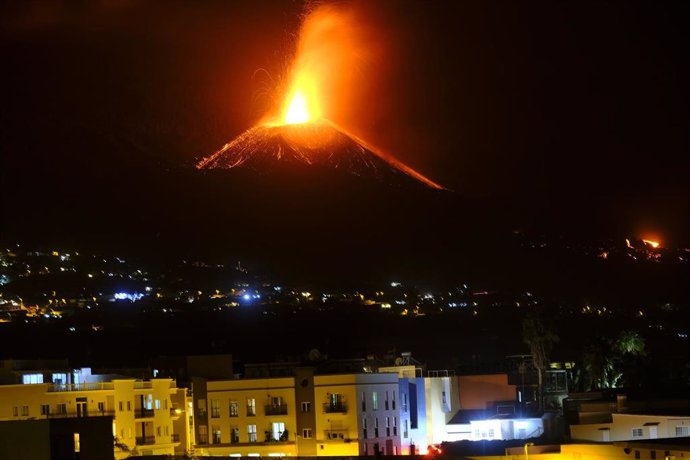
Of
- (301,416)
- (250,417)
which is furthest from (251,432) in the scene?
(301,416)

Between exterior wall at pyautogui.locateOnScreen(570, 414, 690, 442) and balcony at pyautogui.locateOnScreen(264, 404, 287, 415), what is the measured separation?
12060 millimetres

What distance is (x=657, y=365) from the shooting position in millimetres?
50906

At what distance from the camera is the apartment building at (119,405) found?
43844 mm

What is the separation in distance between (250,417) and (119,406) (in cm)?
487

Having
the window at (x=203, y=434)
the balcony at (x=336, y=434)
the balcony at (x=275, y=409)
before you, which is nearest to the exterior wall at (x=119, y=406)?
the window at (x=203, y=434)

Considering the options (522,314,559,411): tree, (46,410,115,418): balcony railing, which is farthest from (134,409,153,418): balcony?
(522,314,559,411): tree

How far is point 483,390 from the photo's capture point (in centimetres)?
5075

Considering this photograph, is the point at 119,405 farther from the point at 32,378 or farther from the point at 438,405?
the point at 438,405

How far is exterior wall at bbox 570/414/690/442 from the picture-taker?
3628 cm

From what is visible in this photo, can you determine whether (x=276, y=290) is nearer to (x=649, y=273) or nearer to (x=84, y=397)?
(x=649, y=273)

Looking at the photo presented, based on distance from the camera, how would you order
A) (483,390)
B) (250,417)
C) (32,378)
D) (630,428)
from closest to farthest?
(630,428)
(32,378)
(250,417)
(483,390)

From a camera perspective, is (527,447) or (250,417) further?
(250,417)

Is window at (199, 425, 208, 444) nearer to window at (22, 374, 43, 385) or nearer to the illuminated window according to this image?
the illuminated window

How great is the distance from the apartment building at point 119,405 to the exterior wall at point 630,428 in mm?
14952
